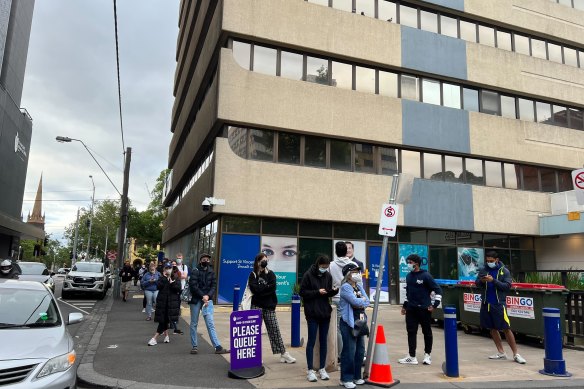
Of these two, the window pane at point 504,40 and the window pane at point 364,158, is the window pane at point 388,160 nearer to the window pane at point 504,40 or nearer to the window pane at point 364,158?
the window pane at point 364,158

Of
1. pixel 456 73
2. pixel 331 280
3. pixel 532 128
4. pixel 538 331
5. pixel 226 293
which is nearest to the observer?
pixel 331 280

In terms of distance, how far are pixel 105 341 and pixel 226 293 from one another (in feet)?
21.9

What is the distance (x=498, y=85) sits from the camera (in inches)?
837

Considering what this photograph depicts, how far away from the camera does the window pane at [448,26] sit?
2094 cm

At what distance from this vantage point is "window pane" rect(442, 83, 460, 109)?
20.4 m

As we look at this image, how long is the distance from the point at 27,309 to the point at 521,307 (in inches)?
380

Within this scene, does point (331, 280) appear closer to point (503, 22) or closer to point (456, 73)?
point (456, 73)

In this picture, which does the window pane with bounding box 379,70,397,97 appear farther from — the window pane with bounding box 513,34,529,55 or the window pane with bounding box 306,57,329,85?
the window pane with bounding box 513,34,529,55

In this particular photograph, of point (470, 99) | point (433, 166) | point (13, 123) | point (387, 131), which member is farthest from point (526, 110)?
point (13, 123)

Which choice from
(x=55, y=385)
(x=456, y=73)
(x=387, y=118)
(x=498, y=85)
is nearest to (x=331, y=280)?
(x=55, y=385)

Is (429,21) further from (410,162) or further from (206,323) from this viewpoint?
(206,323)

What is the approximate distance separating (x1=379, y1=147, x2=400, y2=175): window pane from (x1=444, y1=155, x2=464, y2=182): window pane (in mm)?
2718

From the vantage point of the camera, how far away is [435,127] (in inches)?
774

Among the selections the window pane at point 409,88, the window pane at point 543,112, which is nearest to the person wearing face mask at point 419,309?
the window pane at point 409,88
